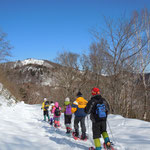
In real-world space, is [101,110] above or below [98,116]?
above

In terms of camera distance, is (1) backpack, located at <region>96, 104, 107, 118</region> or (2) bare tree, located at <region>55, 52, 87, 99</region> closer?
(1) backpack, located at <region>96, 104, 107, 118</region>

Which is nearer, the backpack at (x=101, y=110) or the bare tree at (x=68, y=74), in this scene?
the backpack at (x=101, y=110)

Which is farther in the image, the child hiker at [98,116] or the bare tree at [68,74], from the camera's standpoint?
the bare tree at [68,74]

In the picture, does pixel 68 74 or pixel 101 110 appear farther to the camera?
pixel 68 74

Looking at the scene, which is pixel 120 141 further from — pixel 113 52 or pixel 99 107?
pixel 113 52

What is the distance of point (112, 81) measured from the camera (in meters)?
10.8

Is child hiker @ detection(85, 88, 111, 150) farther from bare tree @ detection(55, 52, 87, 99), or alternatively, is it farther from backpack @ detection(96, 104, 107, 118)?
bare tree @ detection(55, 52, 87, 99)

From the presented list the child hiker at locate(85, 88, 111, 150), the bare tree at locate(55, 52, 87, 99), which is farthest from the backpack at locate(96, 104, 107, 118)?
the bare tree at locate(55, 52, 87, 99)

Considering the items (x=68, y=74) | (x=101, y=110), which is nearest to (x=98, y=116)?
(x=101, y=110)

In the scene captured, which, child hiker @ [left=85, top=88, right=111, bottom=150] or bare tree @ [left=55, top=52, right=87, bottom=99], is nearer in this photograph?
child hiker @ [left=85, top=88, right=111, bottom=150]

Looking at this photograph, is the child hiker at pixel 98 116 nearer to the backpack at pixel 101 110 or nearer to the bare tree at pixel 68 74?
Answer: the backpack at pixel 101 110

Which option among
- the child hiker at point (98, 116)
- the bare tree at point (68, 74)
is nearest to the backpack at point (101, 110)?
the child hiker at point (98, 116)

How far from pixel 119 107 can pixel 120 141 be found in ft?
22.2

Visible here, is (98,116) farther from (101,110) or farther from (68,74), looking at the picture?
(68,74)
